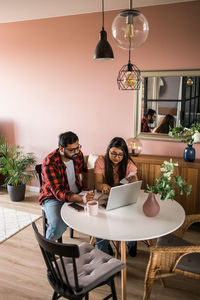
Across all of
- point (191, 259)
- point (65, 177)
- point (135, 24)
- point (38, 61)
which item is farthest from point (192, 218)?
point (38, 61)

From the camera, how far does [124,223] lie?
1.82m

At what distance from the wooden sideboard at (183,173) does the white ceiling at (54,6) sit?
6.03 ft

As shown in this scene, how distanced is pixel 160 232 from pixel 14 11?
334cm

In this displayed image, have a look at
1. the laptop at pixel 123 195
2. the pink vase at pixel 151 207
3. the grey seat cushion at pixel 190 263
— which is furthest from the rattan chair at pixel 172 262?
the laptop at pixel 123 195

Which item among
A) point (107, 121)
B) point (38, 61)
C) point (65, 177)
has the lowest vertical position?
point (65, 177)

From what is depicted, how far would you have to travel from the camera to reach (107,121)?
12.3 ft

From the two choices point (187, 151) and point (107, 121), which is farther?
point (107, 121)

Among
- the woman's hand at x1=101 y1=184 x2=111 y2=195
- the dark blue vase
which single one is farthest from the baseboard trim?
the dark blue vase

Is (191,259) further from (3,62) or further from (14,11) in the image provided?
(3,62)

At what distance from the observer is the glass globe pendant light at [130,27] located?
4.50 ft

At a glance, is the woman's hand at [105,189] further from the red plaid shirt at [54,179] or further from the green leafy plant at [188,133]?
the green leafy plant at [188,133]

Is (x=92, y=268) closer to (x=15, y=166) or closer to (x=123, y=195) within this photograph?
(x=123, y=195)

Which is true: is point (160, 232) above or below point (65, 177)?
below

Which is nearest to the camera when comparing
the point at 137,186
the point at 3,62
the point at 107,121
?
the point at 137,186
